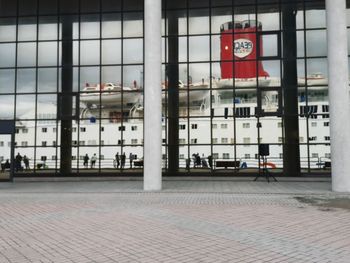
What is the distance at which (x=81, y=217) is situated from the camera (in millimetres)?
10555

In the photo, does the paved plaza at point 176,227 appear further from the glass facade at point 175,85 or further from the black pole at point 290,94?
the glass facade at point 175,85

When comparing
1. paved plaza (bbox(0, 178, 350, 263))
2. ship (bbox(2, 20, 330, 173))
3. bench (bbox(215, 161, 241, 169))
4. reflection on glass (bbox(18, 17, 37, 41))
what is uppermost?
reflection on glass (bbox(18, 17, 37, 41))

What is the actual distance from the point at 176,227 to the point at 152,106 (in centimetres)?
863

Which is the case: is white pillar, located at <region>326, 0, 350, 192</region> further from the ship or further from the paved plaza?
the ship

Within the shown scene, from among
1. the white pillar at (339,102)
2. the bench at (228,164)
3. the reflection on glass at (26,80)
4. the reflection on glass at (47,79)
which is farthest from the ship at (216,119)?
the white pillar at (339,102)

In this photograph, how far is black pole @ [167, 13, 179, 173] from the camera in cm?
2314

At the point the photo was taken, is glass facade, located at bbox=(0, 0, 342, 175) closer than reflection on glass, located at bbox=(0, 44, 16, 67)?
Yes

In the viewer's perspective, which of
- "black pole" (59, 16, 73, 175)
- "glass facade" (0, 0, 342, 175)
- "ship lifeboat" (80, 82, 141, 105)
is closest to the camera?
"glass facade" (0, 0, 342, 175)

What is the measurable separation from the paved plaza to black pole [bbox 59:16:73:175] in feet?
26.1

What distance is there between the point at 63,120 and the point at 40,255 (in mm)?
17861

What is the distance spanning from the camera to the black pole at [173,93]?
23141 mm

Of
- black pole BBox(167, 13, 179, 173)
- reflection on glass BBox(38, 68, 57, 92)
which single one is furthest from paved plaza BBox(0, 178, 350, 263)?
reflection on glass BBox(38, 68, 57, 92)

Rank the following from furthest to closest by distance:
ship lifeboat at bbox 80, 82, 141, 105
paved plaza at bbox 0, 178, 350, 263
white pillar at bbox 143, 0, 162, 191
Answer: ship lifeboat at bbox 80, 82, 141, 105
white pillar at bbox 143, 0, 162, 191
paved plaza at bbox 0, 178, 350, 263

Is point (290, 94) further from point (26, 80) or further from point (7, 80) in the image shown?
point (7, 80)
